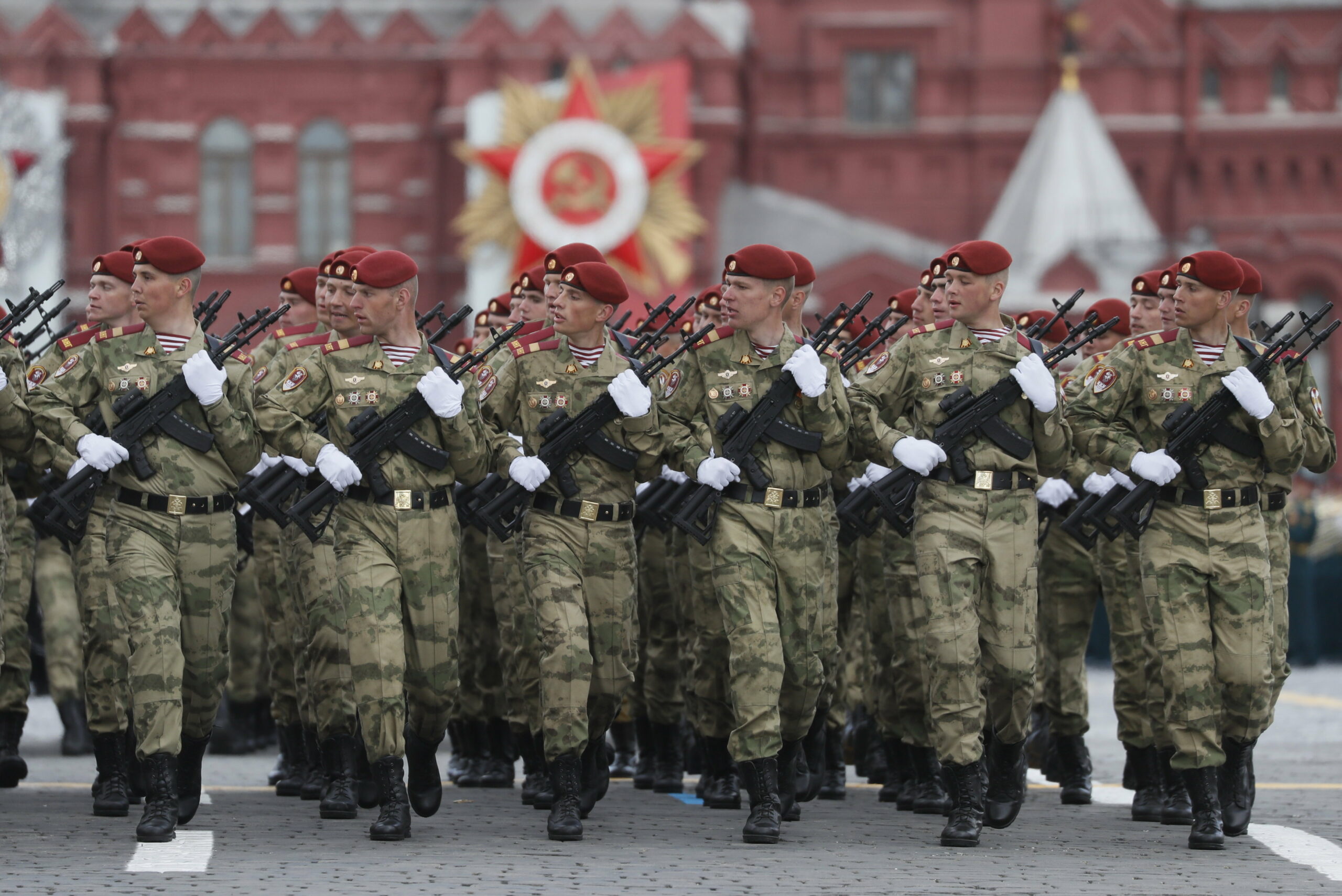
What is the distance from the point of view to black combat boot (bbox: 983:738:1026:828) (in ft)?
28.0

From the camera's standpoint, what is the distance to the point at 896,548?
30.5 feet

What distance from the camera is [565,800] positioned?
27.2ft

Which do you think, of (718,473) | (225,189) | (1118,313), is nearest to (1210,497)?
(718,473)

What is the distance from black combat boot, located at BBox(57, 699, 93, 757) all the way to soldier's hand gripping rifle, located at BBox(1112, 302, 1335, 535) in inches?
230

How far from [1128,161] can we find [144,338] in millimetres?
27324

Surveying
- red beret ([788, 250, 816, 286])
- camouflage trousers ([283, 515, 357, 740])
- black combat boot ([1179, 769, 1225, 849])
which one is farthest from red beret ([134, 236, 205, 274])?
black combat boot ([1179, 769, 1225, 849])

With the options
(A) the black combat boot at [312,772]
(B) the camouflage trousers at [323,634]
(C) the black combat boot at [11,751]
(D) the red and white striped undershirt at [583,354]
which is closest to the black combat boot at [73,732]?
(C) the black combat boot at [11,751]

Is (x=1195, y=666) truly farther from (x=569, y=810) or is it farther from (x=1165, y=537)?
(x=569, y=810)

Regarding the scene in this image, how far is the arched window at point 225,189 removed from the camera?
111ft

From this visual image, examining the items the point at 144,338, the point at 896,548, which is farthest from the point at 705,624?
the point at 144,338

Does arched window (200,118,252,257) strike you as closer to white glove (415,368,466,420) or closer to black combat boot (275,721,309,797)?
black combat boot (275,721,309,797)

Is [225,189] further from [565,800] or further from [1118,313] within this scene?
[565,800]

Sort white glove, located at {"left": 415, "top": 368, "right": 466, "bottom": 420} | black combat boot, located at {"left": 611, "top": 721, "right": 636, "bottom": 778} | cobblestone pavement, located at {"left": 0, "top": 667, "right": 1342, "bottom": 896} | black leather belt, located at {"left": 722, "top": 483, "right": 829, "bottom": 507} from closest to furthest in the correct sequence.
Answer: cobblestone pavement, located at {"left": 0, "top": 667, "right": 1342, "bottom": 896} < white glove, located at {"left": 415, "top": 368, "right": 466, "bottom": 420} < black leather belt, located at {"left": 722, "top": 483, "right": 829, "bottom": 507} < black combat boot, located at {"left": 611, "top": 721, "right": 636, "bottom": 778}

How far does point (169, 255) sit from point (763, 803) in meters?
2.95
